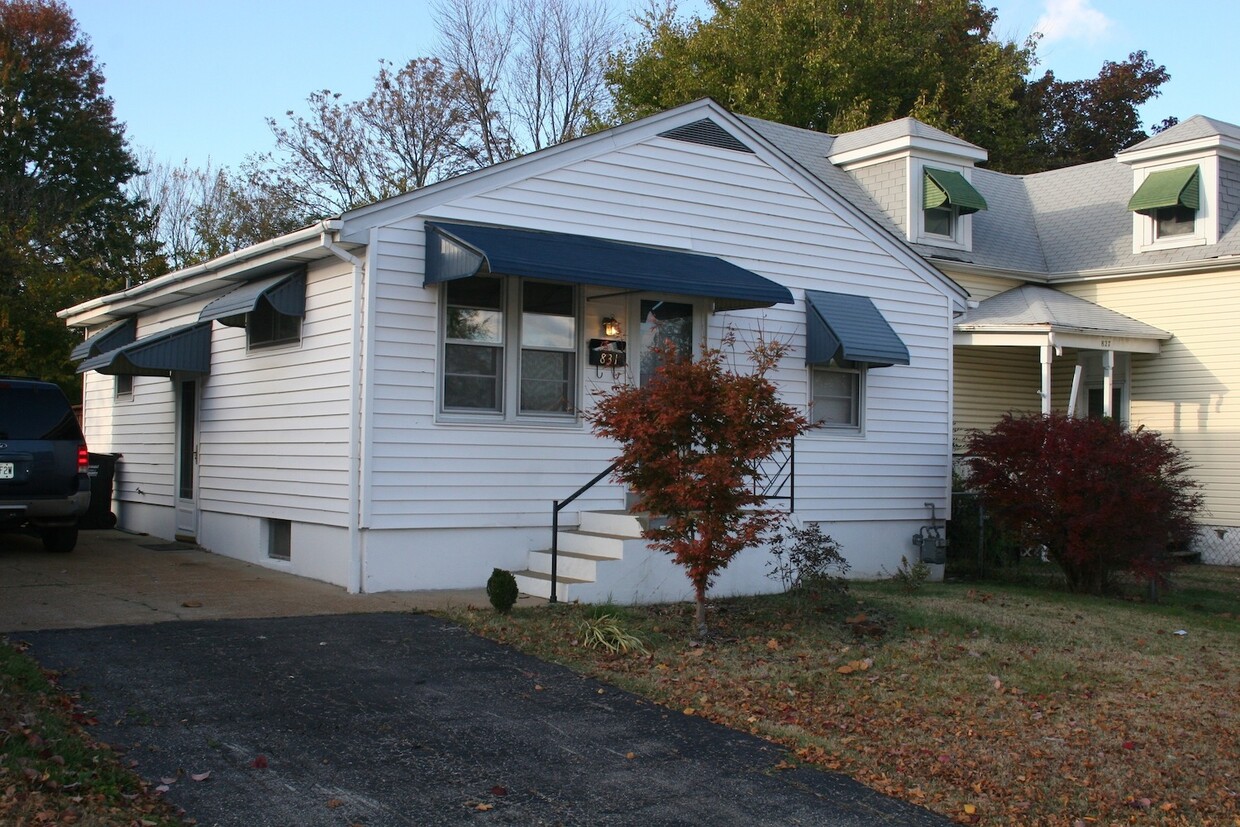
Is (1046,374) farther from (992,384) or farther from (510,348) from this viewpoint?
(510,348)

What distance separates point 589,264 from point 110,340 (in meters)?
8.99

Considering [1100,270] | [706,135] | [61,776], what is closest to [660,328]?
[706,135]

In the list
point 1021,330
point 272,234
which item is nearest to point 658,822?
point 1021,330

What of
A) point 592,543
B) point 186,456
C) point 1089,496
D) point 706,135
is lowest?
point 592,543

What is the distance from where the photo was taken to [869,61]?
1173 inches

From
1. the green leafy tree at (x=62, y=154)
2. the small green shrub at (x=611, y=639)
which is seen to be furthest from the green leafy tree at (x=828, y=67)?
the small green shrub at (x=611, y=639)

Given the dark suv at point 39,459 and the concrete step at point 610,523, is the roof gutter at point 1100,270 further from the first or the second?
the dark suv at point 39,459

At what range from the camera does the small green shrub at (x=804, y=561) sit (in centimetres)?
1148

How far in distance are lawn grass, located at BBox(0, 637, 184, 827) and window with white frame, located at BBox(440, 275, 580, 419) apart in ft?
19.1

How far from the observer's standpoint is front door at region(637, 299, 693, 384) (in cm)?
1306

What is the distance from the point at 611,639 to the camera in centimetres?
905

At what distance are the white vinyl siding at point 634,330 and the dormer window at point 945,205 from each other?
17.5 ft

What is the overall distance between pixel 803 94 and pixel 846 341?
16872 millimetres

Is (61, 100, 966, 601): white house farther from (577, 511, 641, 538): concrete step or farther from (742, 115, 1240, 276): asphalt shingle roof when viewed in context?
(742, 115, 1240, 276): asphalt shingle roof
